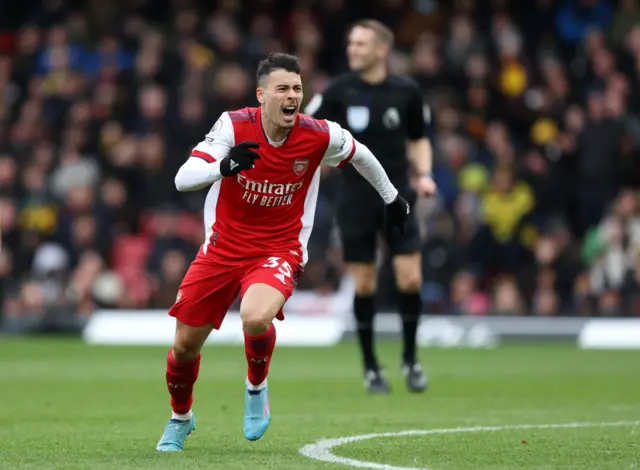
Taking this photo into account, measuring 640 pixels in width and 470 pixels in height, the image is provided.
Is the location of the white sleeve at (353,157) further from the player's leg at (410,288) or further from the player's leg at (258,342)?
the player's leg at (410,288)

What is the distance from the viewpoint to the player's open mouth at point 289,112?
6844 millimetres

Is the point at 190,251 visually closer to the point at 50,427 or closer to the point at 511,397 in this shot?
the point at 511,397

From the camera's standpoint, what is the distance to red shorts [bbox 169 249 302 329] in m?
6.83

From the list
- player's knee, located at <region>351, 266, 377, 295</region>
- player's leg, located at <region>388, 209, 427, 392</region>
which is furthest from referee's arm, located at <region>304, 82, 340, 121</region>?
player's knee, located at <region>351, 266, 377, 295</region>

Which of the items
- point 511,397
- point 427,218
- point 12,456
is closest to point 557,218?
point 427,218

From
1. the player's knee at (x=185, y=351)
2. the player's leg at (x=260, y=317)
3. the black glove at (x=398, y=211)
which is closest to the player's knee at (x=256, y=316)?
the player's leg at (x=260, y=317)

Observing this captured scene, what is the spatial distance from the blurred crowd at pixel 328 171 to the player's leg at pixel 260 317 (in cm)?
1031

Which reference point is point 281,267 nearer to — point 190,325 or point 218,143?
point 190,325

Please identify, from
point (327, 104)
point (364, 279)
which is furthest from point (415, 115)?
point (364, 279)

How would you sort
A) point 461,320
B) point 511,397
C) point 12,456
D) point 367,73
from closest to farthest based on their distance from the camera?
point 12,456
point 511,397
point 367,73
point 461,320

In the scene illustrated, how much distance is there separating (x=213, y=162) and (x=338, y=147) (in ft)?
2.53

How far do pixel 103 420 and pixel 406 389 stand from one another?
304 cm

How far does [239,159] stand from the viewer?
637 centimetres

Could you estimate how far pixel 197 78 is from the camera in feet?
65.9
